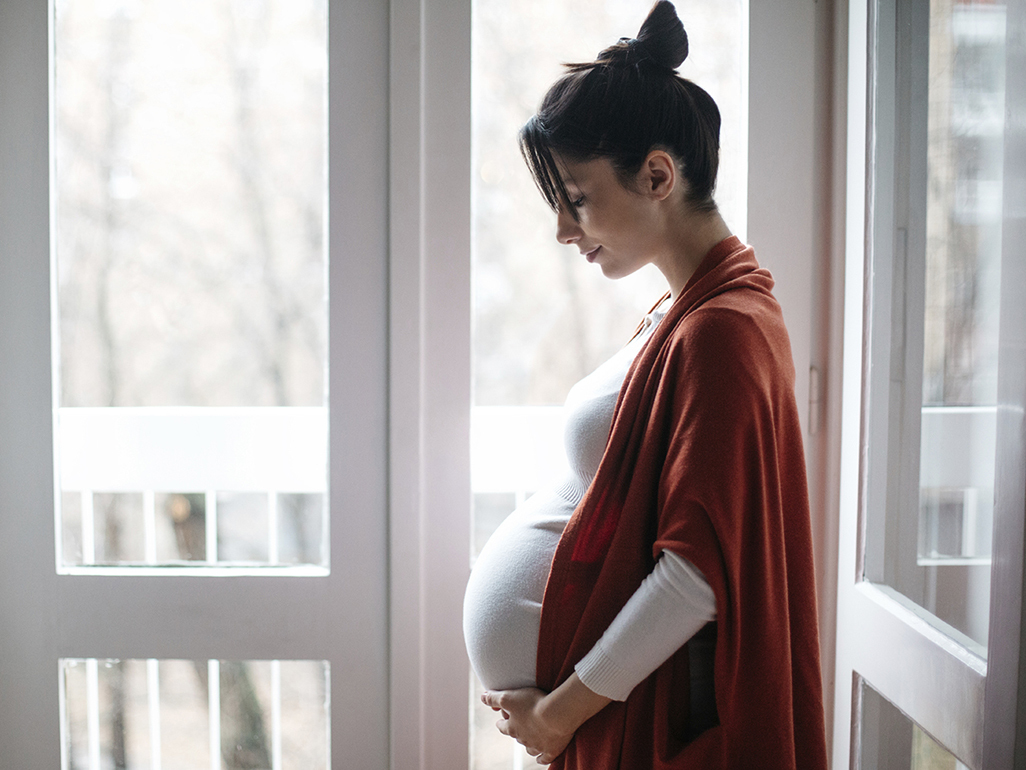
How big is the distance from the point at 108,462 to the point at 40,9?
741mm

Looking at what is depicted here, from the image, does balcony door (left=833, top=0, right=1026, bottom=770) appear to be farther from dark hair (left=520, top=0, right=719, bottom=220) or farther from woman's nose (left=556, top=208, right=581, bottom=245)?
woman's nose (left=556, top=208, right=581, bottom=245)

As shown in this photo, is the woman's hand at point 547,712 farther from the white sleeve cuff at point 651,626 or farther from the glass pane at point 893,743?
the glass pane at point 893,743

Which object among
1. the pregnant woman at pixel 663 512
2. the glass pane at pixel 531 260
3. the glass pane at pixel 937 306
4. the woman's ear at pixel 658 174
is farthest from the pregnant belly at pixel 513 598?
the glass pane at pixel 937 306

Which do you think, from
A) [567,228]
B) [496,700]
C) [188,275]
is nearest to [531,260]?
[567,228]

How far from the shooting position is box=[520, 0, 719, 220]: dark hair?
765mm

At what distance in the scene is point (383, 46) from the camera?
1.12 meters

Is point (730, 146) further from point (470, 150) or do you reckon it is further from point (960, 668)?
point (960, 668)

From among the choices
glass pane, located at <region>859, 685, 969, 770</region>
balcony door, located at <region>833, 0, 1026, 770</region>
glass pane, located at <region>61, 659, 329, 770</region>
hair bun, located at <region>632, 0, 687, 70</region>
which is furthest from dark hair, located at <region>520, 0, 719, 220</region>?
glass pane, located at <region>61, 659, 329, 770</region>

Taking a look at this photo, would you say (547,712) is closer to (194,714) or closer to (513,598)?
(513,598)

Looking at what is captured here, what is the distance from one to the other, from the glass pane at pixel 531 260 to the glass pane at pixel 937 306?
0.76 feet

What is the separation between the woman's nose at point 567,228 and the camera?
2.81 feet

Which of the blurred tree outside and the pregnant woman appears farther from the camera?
the blurred tree outside

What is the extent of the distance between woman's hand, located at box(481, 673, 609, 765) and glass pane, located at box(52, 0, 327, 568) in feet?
1.67

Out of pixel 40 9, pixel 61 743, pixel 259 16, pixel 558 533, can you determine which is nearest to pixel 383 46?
pixel 259 16
